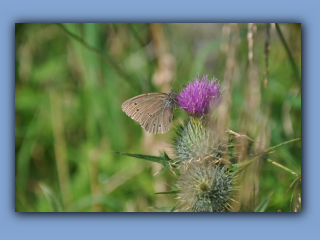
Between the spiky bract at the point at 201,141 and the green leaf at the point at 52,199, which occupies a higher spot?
the spiky bract at the point at 201,141

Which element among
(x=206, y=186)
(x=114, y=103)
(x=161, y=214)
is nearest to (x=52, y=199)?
(x=161, y=214)

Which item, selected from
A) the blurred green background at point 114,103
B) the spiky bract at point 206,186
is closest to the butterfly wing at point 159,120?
the blurred green background at point 114,103

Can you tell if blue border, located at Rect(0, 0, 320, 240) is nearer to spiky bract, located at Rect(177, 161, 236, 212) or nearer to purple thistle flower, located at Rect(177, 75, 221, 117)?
spiky bract, located at Rect(177, 161, 236, 212)

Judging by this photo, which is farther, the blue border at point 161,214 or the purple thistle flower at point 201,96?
the blue border at point 161,214

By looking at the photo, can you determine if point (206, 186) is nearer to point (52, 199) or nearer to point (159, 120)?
point (159, 120)

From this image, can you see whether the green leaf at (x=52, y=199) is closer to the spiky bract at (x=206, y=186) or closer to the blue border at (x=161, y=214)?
the blue border at (x=161, y=214)

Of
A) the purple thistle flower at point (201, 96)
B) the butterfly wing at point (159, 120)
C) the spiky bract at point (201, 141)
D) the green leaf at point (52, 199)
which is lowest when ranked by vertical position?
the green leaf at point (52, 199)

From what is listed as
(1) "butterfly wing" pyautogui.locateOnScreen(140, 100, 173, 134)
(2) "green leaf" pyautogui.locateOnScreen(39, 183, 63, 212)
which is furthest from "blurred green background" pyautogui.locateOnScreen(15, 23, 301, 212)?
(1) "butterfly wing" pyautogui.locateOnScreen(140, 100, 173, 134)
